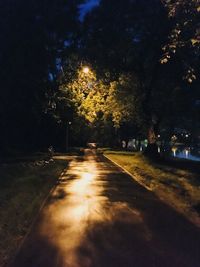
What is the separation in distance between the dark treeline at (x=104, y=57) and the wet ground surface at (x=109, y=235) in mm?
4302

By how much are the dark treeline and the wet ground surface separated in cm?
430

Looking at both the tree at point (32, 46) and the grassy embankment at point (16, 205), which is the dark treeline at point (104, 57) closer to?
the tree at point (32, 46)

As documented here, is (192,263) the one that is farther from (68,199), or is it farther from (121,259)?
(68,199)

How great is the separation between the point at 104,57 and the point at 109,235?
2432 cm

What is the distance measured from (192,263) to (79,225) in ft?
11.8

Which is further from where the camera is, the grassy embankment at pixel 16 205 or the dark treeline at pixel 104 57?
the dark treeline at pixel 104 57

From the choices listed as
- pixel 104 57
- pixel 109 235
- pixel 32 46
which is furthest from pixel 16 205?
pixel 104 57

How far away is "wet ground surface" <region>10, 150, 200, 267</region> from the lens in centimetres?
715

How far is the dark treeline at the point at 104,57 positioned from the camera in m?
17.6

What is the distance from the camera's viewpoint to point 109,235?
895cm

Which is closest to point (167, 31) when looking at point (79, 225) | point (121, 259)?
point (79, 225)

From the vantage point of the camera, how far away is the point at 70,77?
2581cm

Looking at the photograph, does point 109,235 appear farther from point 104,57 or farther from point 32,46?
point 104,57

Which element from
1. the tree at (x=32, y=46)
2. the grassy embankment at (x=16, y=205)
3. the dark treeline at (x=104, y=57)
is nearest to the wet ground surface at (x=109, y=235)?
the grassy embankment at (x=16, y=205)
